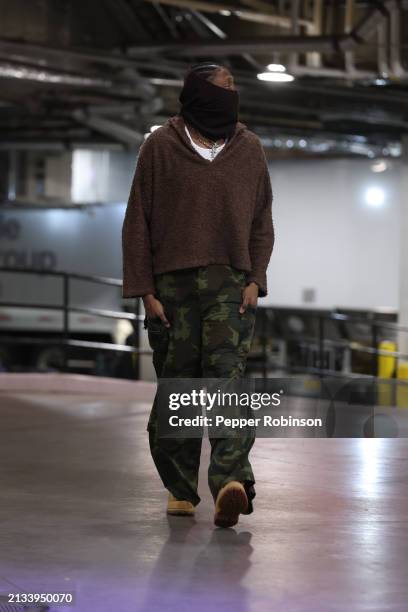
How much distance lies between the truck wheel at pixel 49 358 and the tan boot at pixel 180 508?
577 inches

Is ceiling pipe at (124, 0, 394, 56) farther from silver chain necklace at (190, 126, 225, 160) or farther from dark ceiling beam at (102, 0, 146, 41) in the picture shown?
silver chain necklace at (190, 126, 225, 160)

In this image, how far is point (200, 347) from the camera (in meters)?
3.75

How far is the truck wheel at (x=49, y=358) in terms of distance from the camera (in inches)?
728

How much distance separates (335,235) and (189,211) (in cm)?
1524

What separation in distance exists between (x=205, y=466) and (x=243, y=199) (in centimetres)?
162

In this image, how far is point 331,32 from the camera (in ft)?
31.6

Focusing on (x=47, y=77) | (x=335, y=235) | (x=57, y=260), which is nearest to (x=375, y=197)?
(x=335, y=235)

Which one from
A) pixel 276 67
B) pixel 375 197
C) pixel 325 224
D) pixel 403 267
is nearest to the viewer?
pixel 276 67

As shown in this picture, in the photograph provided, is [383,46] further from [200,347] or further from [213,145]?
[200,347]

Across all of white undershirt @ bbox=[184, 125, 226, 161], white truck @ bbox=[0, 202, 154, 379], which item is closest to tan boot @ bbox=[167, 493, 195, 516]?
white undershirt @ bbox=[184, 125, 226, 161]

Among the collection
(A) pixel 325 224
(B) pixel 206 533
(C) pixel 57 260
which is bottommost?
(B) pixel 206 533

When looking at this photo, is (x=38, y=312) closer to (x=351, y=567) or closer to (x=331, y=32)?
(x=331, y=32)

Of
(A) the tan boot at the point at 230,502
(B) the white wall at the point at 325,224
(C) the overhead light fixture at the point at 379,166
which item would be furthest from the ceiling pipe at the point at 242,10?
(C) the overhead light fixture at the point at 379,166

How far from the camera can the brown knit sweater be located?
12.2 ft
